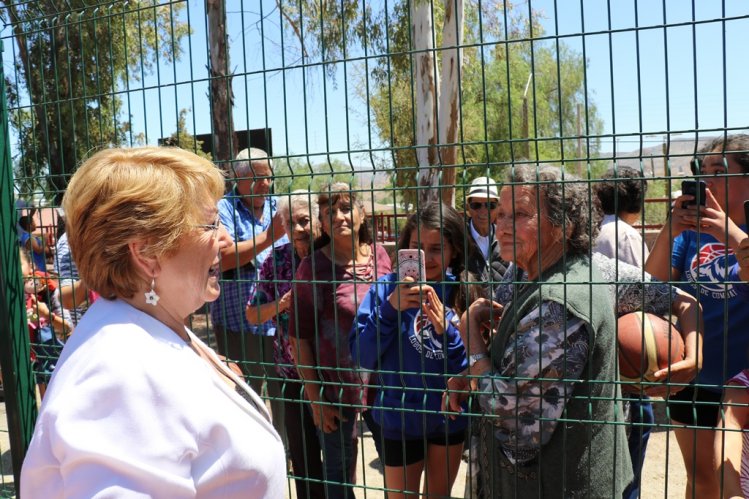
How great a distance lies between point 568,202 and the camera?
2.67 metres

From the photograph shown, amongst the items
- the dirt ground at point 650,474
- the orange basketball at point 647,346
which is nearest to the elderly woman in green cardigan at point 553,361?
the orange basketball at point 647,346

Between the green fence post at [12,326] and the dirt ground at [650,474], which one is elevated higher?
the green fence post at [12,326]

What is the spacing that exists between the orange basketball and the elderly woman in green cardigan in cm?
20

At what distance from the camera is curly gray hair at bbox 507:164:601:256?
2662mm

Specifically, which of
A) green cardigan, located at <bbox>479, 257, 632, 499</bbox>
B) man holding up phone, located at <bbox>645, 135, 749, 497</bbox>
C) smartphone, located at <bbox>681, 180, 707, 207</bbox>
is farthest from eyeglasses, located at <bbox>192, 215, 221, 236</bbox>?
man holding up phone, located at <bbox>645, 135, 749, 497</bbox>

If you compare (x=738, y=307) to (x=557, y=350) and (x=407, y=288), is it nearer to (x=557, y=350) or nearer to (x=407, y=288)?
(x=557, y=350)

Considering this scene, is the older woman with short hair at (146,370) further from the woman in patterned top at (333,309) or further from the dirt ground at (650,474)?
the dirt ground at (650,474)

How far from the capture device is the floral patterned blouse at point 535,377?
2.62 meters

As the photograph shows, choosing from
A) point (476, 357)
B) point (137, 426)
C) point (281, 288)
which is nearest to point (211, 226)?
point (137, 426)

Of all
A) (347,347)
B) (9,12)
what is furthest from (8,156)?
(347,347)

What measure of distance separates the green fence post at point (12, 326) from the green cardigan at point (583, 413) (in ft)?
7.00

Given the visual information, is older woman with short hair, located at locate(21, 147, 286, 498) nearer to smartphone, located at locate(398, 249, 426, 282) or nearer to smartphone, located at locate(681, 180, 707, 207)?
smartphone, located at locate(398, 249, 426, 282)

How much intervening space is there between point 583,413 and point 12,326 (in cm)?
252

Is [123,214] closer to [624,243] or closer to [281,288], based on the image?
[281,288]
